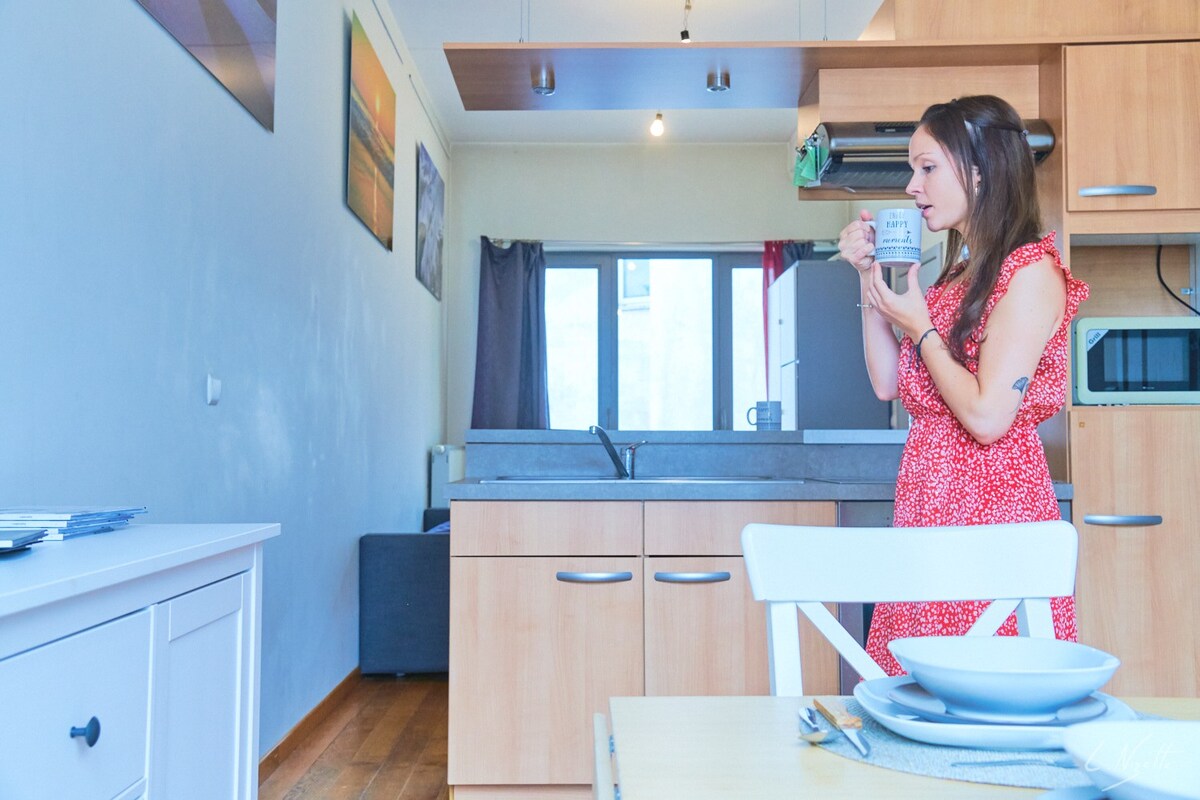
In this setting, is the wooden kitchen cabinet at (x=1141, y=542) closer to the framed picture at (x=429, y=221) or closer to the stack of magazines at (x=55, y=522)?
the stack of magazines at (x=55, y=522)

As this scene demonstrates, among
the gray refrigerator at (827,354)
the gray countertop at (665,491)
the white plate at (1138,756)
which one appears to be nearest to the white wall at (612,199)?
the gray refrigerator at (827,354)

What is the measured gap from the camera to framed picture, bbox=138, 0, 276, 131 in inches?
86.7

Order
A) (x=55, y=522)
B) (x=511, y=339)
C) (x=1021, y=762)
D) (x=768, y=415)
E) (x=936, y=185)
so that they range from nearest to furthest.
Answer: (x=1021, y=762) < (x=55, y=522) < (x=936, y=185) < (x=768, y=415) < (x=511, y=339)

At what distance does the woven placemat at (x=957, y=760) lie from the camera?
644 millimetres

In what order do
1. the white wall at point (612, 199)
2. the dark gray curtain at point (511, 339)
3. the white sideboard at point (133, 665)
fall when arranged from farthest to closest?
the white wall at point (612, 199), the dark gray curtain at point (511, 339), the white sideboard at point (133, 665)

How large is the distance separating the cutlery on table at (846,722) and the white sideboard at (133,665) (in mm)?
629

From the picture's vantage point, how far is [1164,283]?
2.79 m

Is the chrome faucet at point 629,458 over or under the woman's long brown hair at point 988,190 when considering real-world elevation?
under

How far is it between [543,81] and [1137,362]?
177cm

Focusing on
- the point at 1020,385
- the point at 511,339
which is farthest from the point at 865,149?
the point at 511,339

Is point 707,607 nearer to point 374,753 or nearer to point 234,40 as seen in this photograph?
point 374,753

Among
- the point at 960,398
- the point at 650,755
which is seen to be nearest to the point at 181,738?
the point at 650,755

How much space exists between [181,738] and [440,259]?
5.51 meters

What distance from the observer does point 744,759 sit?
70cm
